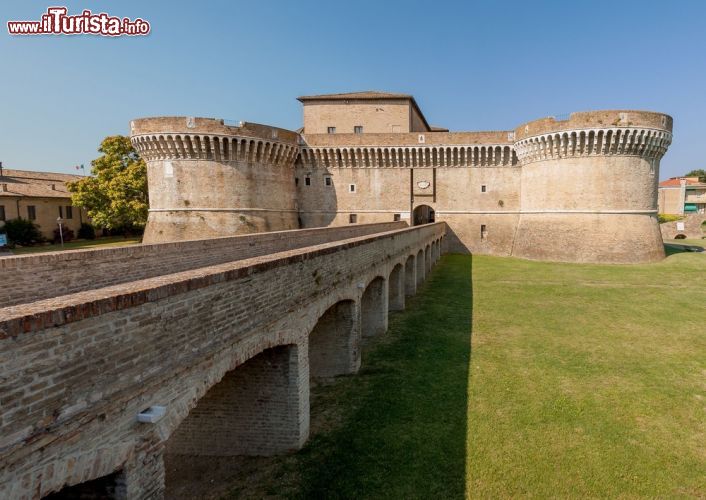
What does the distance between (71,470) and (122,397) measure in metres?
0.66

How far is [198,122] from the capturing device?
29.0 meters

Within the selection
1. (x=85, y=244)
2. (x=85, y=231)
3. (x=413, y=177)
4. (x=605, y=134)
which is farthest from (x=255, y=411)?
(x=85, y=231)

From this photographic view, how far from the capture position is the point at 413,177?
36438mm

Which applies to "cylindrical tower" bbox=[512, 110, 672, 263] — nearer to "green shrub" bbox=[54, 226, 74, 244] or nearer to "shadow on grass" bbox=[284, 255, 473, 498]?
"shadow on grass" bbox=[284, 255, 473, 498]

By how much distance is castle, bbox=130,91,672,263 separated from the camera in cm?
2919

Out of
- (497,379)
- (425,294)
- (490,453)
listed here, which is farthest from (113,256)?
(425,294)

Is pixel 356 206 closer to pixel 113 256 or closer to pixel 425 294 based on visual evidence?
pixel 425 294

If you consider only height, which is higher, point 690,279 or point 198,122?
point 198,122

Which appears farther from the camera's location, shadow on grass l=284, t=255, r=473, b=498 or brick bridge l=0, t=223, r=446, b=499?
shadow on grass l=284, t=255, r=473, b=498

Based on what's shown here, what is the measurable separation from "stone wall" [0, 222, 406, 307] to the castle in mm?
19625

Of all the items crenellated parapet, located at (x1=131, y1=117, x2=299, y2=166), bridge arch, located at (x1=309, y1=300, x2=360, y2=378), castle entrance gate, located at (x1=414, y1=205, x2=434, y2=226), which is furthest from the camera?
castle entrance gate, located at (x1=414, y1=205, x2=434, y2=226)

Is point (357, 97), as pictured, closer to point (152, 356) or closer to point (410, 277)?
point (410, 277)

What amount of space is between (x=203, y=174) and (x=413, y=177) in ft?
56.9

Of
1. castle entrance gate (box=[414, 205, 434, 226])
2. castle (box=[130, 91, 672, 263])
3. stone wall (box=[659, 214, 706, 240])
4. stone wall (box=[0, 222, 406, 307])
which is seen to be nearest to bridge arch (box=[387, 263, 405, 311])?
stone wall (box=[0, 222, 406, 307])
